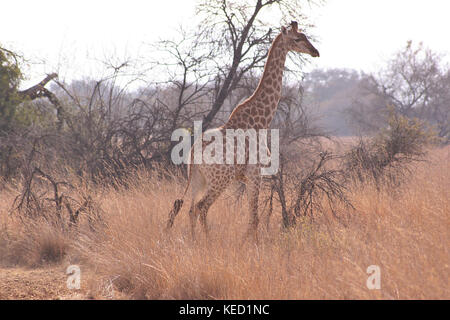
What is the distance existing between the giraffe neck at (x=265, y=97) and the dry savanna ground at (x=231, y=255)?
1.28 meters

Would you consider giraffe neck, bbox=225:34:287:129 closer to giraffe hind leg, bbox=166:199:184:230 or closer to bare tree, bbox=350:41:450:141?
giraffe hind leg, bbox=166:199:184:230

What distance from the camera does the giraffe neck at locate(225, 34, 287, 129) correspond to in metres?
4.82

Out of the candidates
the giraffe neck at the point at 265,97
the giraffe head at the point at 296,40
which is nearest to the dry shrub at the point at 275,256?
the giraffe neck at the point at 265,97

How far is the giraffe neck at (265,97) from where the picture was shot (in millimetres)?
4824

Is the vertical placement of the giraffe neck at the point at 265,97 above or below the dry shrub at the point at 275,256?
above

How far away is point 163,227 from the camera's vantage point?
492cm

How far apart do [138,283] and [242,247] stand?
1.05m

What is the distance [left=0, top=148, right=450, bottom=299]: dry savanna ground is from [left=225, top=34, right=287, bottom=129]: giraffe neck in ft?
4.19

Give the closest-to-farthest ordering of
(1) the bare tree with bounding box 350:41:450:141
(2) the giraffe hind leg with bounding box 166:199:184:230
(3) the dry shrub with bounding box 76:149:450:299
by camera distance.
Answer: (3) the dry shrub with bounding box 76:149:450:299 < (2) the giraffe hind leg with bounding box 166:199:184:230 < (1) the bare tree with bounding box 350:41:450:141

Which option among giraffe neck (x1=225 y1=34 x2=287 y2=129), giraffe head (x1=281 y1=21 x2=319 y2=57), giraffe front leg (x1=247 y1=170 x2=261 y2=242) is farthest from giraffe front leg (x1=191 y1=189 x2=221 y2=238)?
giraffe head (x1=281 y1=21 x2=319 y2=57)

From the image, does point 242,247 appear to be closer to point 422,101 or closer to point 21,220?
point 21,220

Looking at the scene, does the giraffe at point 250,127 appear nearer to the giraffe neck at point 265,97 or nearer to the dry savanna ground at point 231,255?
the giraffe neck at point 265,97
